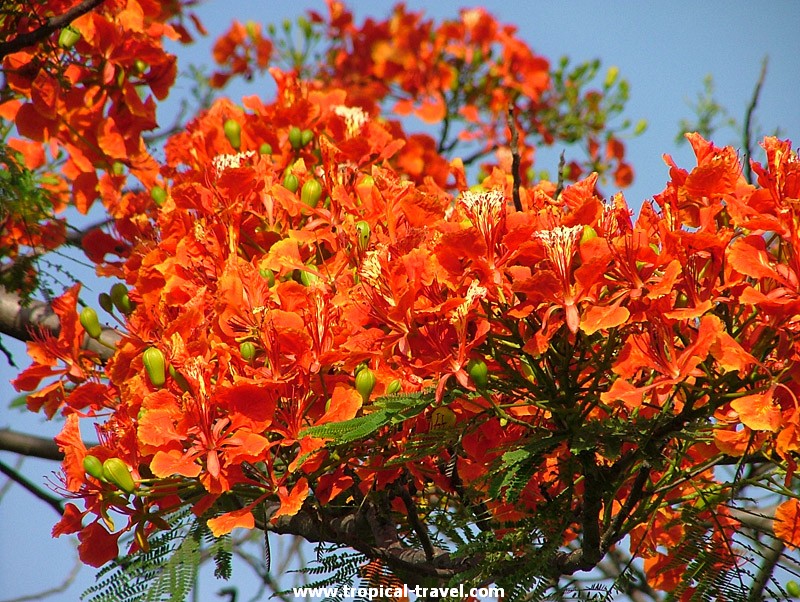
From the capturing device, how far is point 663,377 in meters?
1.42

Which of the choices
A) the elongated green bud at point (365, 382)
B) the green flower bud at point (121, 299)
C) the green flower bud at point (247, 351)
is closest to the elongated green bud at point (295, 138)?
the green flower bud at point (121, 299)

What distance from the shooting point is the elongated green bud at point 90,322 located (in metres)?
2.20

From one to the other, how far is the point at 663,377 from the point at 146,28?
1956mm

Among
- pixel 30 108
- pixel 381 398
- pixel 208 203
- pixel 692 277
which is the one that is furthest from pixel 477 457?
pixel 30 108

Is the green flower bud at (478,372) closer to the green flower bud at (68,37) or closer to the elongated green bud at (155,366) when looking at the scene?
the elongated green bud at (155,366)

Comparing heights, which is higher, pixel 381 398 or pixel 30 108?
pixel 30 108

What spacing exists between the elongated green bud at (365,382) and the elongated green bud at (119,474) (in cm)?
44

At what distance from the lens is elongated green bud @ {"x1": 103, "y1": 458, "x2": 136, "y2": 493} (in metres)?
1.67

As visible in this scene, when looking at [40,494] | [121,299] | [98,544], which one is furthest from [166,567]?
[40,494]

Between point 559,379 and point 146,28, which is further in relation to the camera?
point 146,28

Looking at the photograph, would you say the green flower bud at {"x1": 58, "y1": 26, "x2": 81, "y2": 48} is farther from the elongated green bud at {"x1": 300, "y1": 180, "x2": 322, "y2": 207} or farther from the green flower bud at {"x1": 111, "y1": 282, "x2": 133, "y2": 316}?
the elongated green bud at {"x1": 300, "y1": 180, "x2": 322, "y2": 207}

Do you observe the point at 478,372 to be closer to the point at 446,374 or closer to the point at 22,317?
the point at 446,374

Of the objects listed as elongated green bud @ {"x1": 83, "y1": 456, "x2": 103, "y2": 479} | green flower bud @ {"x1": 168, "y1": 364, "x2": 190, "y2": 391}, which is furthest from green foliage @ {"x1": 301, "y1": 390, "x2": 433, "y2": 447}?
elongated green bud @ {"x1": 83, "y1": 456, "x2": 103, "y2": 479}

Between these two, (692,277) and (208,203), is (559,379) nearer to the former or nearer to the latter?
(692,277)
